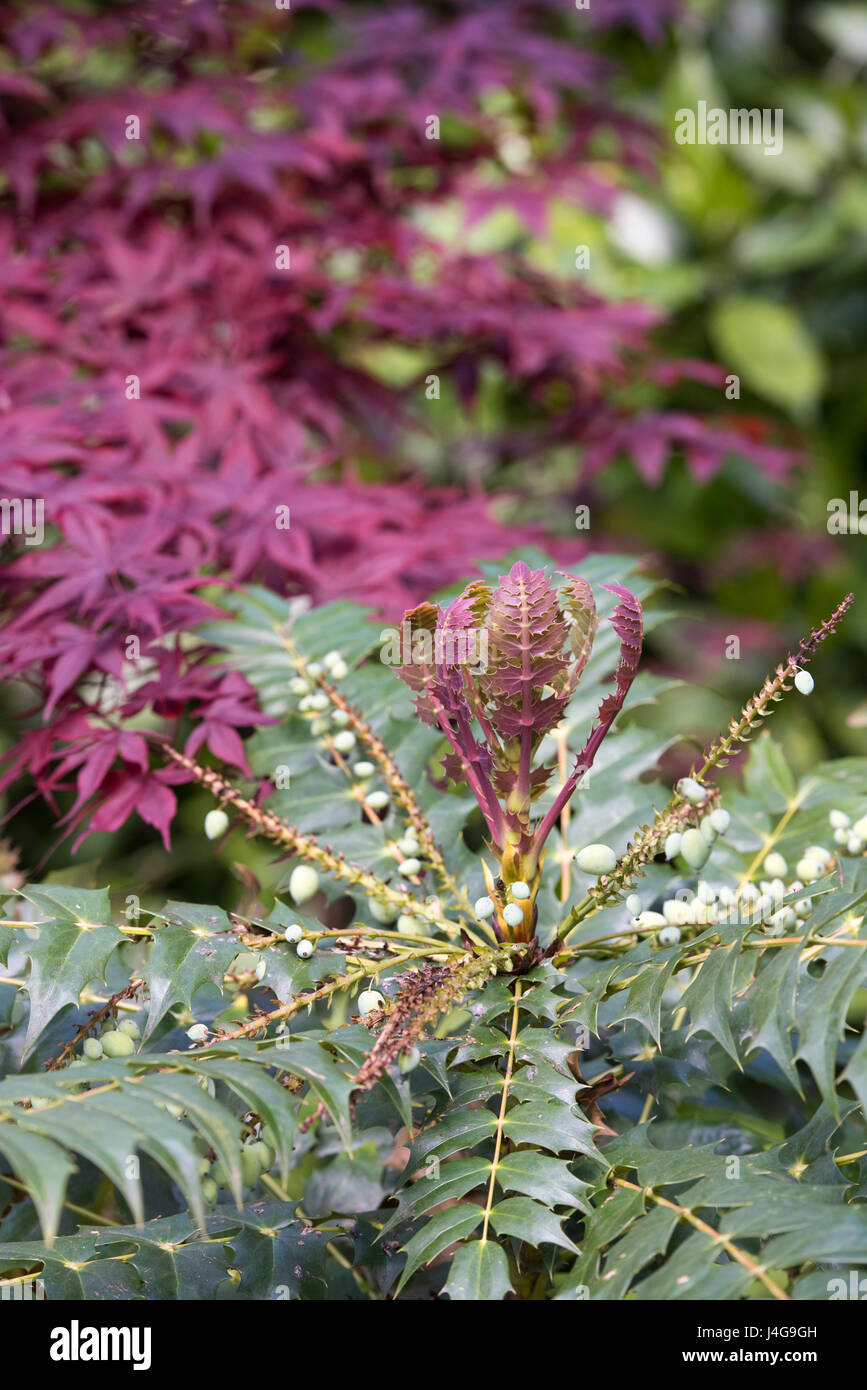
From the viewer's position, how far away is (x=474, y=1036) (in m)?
0.89

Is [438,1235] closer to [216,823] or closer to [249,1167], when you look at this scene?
[249,1167]

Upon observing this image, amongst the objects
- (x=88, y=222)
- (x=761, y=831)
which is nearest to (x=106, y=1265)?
(x=761, y=831)

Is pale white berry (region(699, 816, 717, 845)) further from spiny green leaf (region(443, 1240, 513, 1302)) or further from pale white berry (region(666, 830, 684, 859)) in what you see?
spiny green leaf (region(443, 1240, 513, 1302))

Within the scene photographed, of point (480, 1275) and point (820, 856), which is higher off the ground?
point (820, 856)

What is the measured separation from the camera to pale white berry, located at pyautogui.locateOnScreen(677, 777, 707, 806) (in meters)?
0.88

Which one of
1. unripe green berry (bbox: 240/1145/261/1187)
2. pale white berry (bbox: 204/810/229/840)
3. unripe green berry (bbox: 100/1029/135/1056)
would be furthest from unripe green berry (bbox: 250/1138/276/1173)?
pale white berry (bbox: 204/810/229/840)

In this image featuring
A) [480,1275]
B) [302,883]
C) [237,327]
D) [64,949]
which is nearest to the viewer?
[480,1275]

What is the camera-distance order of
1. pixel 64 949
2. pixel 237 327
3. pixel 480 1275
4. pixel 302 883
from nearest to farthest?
1. pixel 480 1275
2. pixel 64 949
3. pixel 302 883
4. pixel 237 327

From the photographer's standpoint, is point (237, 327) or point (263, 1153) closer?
point (263, 1153)

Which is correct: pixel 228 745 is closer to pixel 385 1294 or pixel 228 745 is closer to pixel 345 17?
pixel 385 1294

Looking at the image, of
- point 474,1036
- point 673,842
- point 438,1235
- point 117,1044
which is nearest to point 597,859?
point 673,842

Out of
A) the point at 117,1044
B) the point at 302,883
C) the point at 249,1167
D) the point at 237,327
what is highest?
the point at 237,327

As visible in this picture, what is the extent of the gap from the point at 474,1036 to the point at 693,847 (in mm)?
223

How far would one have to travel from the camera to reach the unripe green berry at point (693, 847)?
2.96 ft
